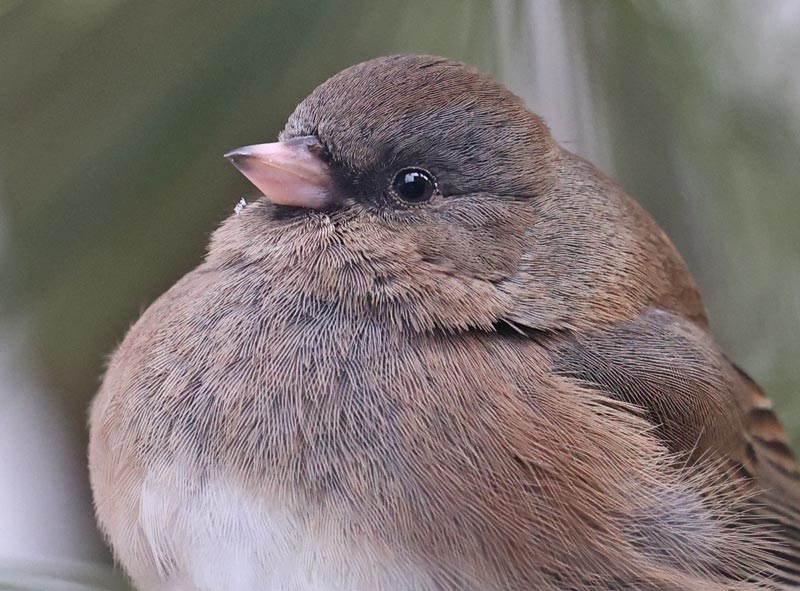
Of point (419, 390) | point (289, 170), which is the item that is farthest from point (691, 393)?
point (289, 170)

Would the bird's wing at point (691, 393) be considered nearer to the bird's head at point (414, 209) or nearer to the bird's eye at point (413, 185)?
the bird's head at point (414, 209)

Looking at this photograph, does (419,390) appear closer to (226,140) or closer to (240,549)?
(240,549)

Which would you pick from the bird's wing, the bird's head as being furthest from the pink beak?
the bird's wing

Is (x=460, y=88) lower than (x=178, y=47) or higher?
higher

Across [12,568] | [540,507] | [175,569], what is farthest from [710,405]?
[12,568]

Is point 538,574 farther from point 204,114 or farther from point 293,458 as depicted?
point 204,114

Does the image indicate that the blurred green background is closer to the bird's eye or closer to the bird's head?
the bird's head
